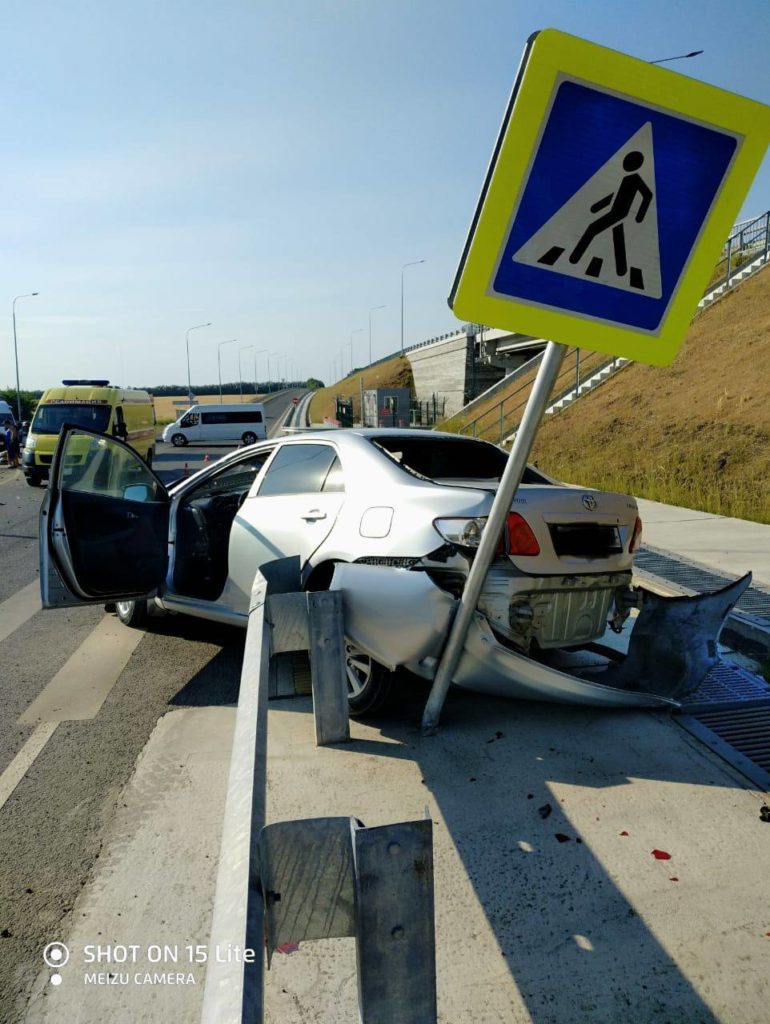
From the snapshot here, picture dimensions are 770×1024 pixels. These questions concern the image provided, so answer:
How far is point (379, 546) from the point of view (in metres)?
4.46

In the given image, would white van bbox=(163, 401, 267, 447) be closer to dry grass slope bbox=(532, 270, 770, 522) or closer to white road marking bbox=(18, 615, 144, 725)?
dry grass slope bbox=(532, 270, 770, 522)

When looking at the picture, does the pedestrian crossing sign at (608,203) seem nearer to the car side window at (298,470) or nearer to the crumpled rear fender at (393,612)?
the crumpled rear fender at (393,612)

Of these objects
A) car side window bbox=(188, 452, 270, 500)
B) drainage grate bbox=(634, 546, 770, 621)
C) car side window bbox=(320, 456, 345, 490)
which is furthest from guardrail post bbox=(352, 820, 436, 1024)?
drainage grate bbox=(634, 546, 770, 621)

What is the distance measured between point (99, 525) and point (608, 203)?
3.68 meters

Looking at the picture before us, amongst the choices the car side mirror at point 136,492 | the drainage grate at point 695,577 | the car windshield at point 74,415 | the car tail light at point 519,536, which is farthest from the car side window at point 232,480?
the car windshield at point 74,415

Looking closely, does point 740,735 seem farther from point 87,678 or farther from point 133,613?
point 133,613

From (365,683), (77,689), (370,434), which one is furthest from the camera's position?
→ (77,689)

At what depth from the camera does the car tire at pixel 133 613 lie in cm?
684

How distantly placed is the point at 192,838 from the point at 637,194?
10.1 feet

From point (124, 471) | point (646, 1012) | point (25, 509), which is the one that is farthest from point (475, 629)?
point (25, 509)

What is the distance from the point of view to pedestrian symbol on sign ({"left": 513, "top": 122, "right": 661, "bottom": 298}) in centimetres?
314

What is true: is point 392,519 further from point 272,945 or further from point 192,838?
point 272,945

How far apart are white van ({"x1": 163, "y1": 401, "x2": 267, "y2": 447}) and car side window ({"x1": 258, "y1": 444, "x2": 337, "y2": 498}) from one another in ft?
113

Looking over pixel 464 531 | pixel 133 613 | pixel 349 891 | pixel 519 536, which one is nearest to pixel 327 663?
pixel 464 531
